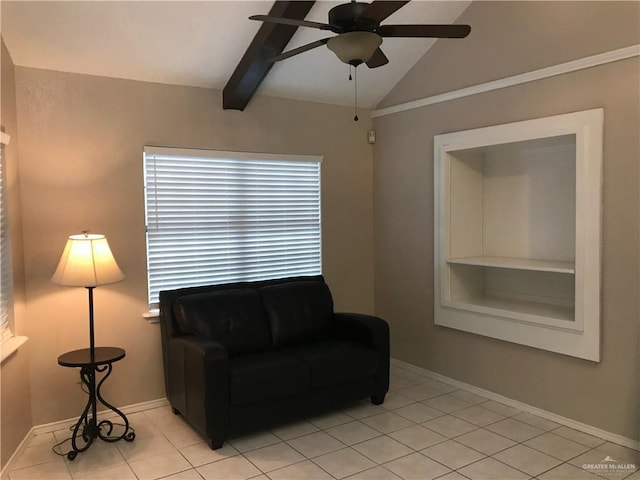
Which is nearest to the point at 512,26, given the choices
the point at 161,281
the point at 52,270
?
the point at 161,281

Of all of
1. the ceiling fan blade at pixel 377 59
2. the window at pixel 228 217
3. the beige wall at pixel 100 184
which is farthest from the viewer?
the window at pixel 228 217

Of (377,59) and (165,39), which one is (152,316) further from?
(377,59)

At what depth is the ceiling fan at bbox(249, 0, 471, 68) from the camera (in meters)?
2.34

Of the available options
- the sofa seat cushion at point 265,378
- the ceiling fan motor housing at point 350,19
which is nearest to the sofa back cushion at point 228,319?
the sofa seat cushion at point 265,378

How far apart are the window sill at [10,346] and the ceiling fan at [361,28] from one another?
234cm

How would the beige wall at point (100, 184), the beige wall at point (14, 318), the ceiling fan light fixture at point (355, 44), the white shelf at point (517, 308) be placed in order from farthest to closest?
the white shelf at point (517, 308)
the beige wall at point (100, 184)
the beige wall at point (14, 318)
the ceiling fan light fixture at point (355, 44)

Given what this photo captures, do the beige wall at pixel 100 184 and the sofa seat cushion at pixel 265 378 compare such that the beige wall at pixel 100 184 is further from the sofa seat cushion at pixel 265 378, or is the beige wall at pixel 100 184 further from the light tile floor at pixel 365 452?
the sofa seat cushion at pixel 265 378

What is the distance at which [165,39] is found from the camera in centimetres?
356

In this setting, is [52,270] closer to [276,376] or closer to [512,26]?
[276,376]

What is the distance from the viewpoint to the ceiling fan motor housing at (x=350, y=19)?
2.34m

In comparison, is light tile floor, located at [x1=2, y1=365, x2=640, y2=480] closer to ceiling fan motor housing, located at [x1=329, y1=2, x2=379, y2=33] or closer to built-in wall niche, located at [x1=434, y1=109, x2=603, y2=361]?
built-in wall niche, located at [x1=434, y1=109, x2=603, y2=361]

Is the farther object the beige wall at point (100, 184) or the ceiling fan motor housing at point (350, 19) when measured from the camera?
the beige wall at point (100, 184)

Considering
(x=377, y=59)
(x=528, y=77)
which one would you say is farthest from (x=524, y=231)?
(x=377, y=59)

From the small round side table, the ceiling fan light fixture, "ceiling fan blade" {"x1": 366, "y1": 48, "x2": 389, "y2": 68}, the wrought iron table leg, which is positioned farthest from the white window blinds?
"ceiling fan blade" {"x1": 366, "y1": 48, "x2": 389, "y2": 68}
